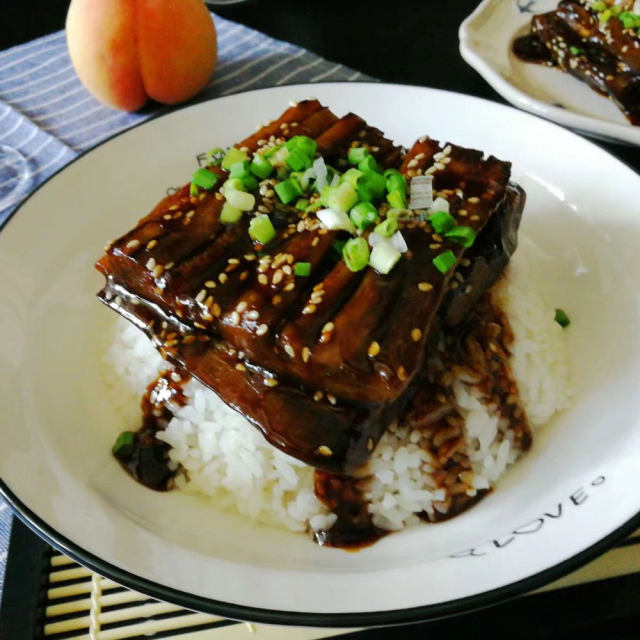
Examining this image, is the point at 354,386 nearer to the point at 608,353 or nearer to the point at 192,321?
the point at 192,321

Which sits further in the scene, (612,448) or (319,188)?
(319,188)

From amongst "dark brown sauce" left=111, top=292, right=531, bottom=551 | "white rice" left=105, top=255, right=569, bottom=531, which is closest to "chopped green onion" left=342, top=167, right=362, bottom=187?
"dark brown sauce" left=111, top=292, right=531, bottom=551

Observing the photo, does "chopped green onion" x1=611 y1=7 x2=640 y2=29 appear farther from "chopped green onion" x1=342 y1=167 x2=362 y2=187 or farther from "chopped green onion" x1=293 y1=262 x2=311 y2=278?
"chopped green onion" x1=293 y1=262 x2=311 y2=278

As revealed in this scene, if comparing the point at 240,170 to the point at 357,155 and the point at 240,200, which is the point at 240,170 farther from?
the point at 357,155

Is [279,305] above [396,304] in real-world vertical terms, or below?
below

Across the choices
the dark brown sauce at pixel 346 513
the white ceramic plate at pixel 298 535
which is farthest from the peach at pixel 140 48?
the dark brown sauce at pixel 346 513

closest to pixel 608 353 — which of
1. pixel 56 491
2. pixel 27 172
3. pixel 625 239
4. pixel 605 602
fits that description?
pixel 625 239
